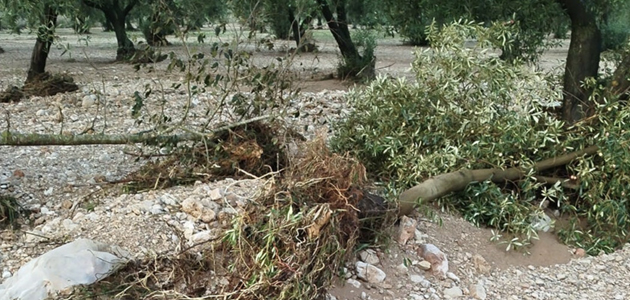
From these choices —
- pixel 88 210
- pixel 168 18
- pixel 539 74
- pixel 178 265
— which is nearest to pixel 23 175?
pixel 88 210

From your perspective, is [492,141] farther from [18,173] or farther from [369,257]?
[18,173]

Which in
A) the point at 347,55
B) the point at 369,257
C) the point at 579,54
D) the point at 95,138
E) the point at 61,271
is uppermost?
the point at 579,54

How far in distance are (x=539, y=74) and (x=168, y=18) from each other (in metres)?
3.04

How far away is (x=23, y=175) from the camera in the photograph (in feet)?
16.9

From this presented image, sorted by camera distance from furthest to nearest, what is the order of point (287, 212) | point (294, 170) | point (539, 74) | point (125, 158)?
1. point (125, 158)
2. point (539, 74)
3. point (294, 170)
4. point (287, 212)

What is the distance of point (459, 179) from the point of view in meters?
4.58

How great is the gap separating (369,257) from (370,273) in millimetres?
145

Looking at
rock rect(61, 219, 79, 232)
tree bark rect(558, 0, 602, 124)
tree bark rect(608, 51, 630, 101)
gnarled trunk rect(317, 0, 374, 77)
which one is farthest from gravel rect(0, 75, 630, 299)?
gnarled trunk rect(317, 0, 374, 77)

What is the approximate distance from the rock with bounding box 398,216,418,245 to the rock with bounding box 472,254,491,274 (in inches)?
16.6

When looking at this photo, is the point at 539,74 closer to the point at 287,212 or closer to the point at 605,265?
the point at 605,265

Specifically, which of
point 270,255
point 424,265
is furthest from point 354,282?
point 270,255

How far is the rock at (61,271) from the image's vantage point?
114 inches

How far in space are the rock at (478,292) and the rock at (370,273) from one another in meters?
0.56

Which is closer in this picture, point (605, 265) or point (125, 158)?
point (605, 265)
